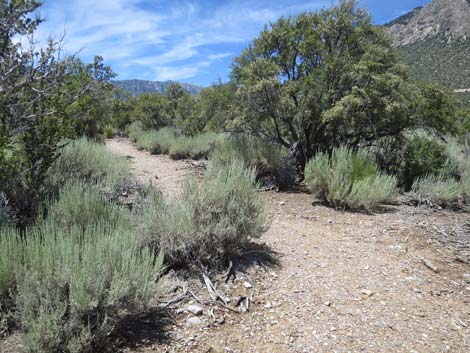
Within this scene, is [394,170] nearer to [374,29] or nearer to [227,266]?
[374,29]

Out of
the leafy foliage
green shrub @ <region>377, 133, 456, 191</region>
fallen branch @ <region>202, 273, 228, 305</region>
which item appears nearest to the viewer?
fallen branch @ <region>202, 273, 228, 305</region>

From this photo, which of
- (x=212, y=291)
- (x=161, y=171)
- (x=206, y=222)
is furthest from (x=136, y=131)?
(x=212, y=291)

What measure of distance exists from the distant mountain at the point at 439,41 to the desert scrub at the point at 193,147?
102 ft

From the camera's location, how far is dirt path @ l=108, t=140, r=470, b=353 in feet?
8.93

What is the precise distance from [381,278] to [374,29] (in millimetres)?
5794

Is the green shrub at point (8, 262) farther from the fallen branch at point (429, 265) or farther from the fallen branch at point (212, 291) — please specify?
the fallen branch at point (429, 265)

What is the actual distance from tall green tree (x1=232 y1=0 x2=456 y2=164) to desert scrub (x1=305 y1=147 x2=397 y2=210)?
96 centimetres

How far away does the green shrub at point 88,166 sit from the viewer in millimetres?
5770

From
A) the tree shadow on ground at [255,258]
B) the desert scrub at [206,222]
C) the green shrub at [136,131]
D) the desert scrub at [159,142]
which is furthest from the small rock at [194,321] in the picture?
the green shrub at [136,131]

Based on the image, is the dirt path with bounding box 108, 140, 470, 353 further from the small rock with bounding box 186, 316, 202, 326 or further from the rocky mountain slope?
the rocky mountain slope

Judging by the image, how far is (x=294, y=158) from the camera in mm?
7812

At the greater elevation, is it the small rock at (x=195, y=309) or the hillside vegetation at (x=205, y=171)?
the hillside vegetation at (x=205, y=171)

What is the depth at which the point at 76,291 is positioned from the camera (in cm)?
239

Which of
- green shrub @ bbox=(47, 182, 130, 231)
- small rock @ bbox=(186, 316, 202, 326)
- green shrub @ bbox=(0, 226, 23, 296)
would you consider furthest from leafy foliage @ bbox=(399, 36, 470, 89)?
green shrub @ bbox=(0, 226, 23, 296)
